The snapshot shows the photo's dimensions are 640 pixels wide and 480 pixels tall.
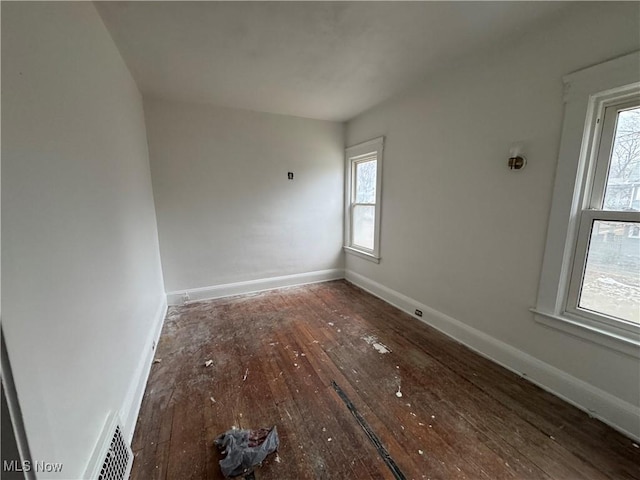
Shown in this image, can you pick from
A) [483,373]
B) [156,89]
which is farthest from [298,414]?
[156,89]

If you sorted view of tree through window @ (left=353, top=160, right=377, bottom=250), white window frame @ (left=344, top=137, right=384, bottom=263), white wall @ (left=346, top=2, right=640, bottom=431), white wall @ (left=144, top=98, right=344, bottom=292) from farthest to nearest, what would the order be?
view of tree through window @ (left=353, top=160, right=377, bottom=250) < white window frame @ (left=344, top=137, right=384, bottom=263) < white wall @ (left=144, top=98, right=344, bottom=292) < white wall @ (left=346, top=2, right=640, bottom=431)

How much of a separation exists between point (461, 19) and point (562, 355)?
90.7 inches

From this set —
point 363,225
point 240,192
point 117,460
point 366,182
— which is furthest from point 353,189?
point 117,460

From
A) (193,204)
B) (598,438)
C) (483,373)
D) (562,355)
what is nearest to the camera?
(598,438)

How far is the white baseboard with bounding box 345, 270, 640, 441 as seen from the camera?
4.84 feet

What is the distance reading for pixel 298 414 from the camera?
1630 mm

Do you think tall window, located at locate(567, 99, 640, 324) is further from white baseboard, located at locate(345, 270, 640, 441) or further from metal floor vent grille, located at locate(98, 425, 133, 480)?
metal floor vent grille, located at locate(98, 425, 133, 480)

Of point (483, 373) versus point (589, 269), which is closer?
point (589, 269)

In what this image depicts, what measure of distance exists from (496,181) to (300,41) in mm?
1821

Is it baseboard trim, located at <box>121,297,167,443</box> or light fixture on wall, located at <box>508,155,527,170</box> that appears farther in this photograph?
light fixture on wall, located at <box>508,155,527,170</box>

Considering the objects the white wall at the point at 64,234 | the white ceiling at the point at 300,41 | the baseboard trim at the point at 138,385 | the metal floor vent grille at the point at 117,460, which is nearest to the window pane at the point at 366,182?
the white ceiling at the point at 300,41

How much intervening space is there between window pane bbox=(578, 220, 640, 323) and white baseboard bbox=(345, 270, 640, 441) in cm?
49

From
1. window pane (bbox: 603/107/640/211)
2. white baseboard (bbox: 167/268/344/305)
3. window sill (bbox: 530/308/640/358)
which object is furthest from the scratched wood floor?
window pane (bbox: 603/107/640/211)

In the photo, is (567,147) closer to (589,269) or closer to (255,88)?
→ (589,269)
